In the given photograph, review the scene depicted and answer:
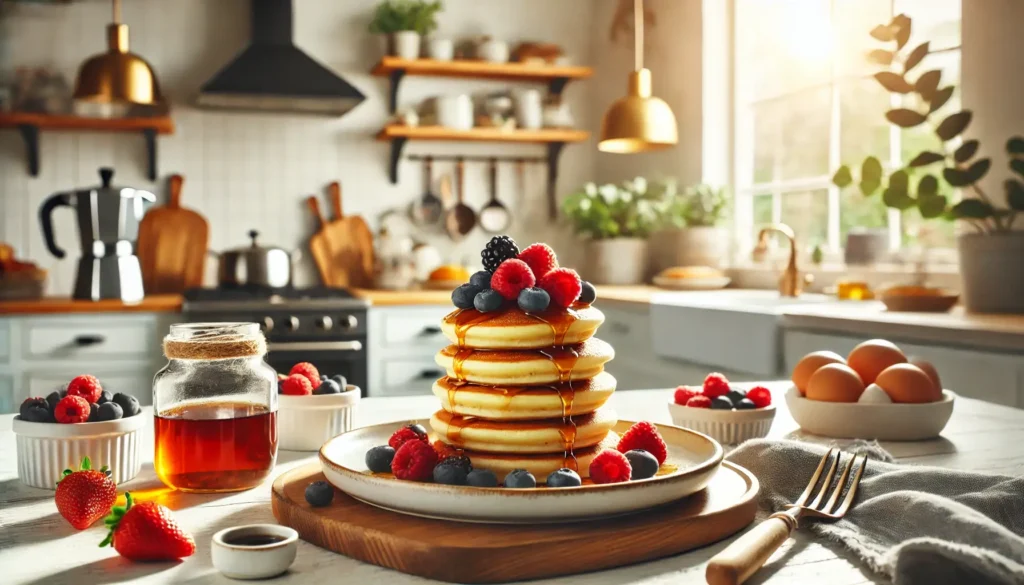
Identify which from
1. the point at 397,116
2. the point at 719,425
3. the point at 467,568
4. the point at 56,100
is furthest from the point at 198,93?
the point at 467,568

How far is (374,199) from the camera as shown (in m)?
4.82

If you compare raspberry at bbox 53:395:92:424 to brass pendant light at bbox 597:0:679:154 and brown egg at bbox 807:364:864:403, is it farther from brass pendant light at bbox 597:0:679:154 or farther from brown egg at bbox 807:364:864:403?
brass pendant light at bbox 597:0:679:154

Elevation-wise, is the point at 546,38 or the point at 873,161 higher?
the point at 546,38

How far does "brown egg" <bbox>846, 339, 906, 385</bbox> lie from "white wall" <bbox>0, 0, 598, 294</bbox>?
11.3 feet

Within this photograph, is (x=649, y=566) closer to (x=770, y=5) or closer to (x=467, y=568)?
(x=467, y=568)

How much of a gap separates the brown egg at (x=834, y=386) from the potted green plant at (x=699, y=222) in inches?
117

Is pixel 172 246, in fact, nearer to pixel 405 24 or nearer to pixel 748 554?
pixel 405 24

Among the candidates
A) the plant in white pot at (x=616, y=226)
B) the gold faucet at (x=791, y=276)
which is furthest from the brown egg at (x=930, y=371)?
the plant in white pot at (x=616, y=226)

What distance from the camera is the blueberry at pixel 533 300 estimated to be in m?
0.90

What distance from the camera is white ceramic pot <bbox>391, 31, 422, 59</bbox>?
4520mm

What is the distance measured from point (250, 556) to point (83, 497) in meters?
0.23

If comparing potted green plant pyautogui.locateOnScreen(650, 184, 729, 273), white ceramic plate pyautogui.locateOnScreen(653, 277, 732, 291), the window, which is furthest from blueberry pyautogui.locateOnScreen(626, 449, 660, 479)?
potted green plant pyautogui.locateOnScreen(650, 184, 729, 273)

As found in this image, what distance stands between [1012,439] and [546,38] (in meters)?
4.16

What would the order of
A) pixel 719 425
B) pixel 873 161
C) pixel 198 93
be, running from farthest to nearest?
1. pixel 198 93
2. pixel 873 161
3. pixel 719 425
